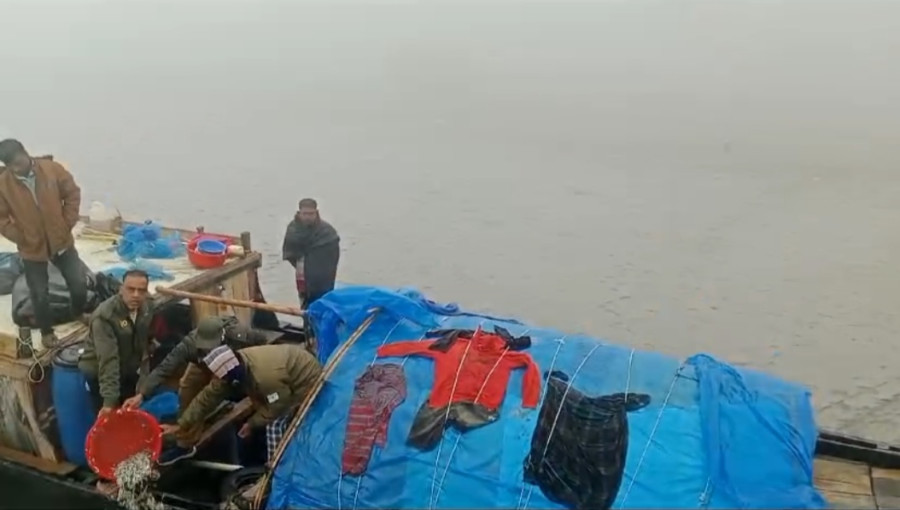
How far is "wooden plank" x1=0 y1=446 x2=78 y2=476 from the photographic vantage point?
662cm

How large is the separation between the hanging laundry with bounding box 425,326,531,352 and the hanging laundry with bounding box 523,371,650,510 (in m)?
0.53

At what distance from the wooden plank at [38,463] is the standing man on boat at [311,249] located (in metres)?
2.76

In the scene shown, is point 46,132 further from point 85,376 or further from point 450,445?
point 450,445

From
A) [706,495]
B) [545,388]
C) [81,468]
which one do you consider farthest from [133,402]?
[706,495]

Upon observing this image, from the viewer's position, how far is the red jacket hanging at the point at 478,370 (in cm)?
559

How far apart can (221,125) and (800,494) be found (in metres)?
26.1

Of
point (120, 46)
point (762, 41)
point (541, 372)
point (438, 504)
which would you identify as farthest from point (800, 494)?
point (120, 46)

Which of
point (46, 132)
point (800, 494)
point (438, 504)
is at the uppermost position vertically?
point (800, 494)

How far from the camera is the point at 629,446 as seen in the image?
209 inches

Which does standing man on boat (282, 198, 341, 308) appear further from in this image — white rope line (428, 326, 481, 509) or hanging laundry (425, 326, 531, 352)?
white rope line (428, 326, 481, 509)

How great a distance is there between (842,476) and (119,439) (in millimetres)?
4790

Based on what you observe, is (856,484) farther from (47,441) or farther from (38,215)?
(38,215)

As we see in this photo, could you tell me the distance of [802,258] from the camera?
51.1 ft

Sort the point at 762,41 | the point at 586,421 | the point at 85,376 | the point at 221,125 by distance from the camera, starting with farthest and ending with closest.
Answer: the point at 762,41 → the point at 221,125 → the point at 85,376 → the point at 586,421
